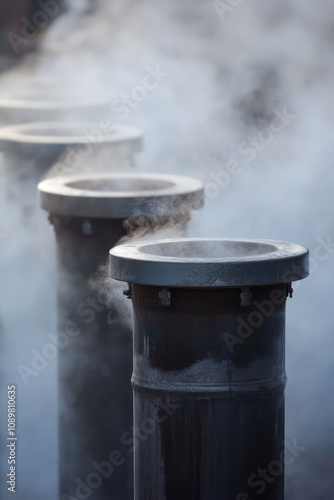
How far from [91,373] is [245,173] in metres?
2.54

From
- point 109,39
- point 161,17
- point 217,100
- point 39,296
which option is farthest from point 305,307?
point 109,39

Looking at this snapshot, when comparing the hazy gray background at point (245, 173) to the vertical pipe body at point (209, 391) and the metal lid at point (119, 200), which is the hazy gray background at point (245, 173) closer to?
the metal lid at point (119, 200)

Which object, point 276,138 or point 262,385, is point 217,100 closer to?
point 276,138

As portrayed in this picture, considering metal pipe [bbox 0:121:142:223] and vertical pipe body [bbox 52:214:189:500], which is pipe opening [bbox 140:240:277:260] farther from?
metal pipe [bbox 0:121:142:223]

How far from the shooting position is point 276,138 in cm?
866

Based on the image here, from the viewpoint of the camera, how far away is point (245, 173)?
862 centimetres

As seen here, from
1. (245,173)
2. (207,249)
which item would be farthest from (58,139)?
(207,249)

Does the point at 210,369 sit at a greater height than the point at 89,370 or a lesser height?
greater

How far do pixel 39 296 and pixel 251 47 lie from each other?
126 inches

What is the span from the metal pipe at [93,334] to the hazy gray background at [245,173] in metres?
1.09

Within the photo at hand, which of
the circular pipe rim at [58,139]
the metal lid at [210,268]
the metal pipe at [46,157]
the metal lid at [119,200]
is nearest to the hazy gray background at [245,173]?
the metal pipe at [46,157]

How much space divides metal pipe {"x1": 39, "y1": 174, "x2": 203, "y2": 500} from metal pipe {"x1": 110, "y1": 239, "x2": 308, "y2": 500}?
5.14 feet

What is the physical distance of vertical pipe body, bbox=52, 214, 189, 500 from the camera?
21.5ft

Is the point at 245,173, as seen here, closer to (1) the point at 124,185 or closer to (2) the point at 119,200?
(1) the point at 124,185
